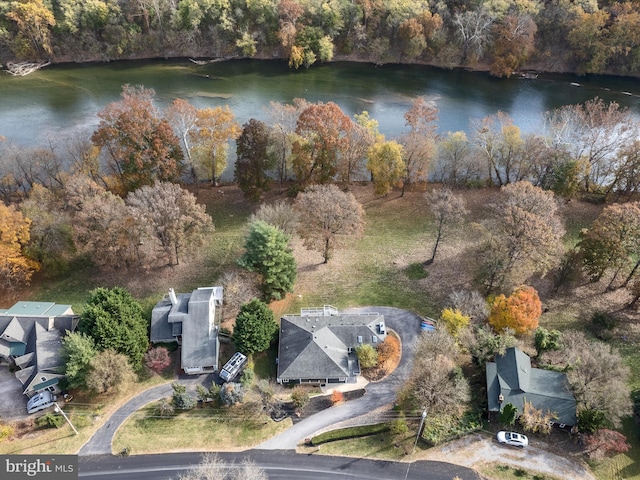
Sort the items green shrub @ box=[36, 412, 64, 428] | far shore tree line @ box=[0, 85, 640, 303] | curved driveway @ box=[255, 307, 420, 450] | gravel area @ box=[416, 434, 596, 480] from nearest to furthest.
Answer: gravel area @ box=[416, 434, 596, 480] → curved driveway @ box=[255, 307, 420, 450] → green shrub @ box=[36, 412, 64, 428] → far shore tree line @ box=[0, 85, 640, 303]

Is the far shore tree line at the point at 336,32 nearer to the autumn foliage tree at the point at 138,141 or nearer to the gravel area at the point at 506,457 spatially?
the autumn foliage tree at the point at 138,141

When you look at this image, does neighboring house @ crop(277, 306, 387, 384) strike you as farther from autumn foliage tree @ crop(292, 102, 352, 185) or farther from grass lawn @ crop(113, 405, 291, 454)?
autumn foliage tree @ crop(292, 102, 352, 185)

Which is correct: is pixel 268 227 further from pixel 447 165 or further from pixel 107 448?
pixel 447 165

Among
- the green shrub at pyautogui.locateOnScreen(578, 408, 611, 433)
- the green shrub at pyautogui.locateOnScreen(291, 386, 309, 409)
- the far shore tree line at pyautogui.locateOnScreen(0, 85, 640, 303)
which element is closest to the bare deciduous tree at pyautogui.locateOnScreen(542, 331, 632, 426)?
the green shrub at pyautogui.locateOnScreen(578, 408, 611, 433)

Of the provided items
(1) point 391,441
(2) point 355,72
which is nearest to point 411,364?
(1) point 391,441

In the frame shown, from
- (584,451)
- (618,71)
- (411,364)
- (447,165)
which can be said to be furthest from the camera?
(618,71)

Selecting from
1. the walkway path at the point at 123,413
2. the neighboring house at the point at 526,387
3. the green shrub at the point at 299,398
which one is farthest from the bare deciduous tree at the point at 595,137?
the walkway path at the point at 123,413
